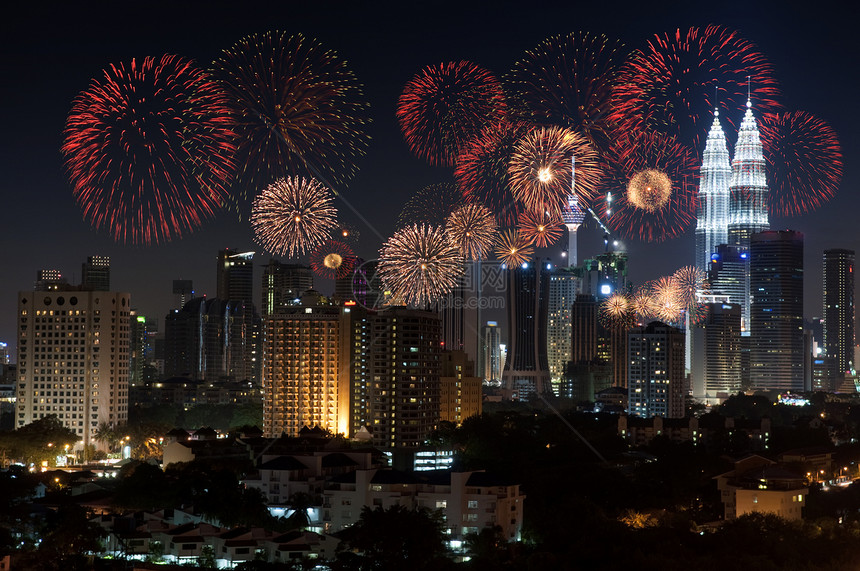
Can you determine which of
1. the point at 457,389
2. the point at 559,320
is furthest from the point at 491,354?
the point at 457,389

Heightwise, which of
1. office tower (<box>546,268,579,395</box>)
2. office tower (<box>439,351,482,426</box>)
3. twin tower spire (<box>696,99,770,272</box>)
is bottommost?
office tower (<box>439,351,482,426</box>)

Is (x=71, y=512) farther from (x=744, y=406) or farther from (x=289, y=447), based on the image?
(x=744, y=406)

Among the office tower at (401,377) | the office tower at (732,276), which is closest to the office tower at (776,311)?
the office tower at (732,276)

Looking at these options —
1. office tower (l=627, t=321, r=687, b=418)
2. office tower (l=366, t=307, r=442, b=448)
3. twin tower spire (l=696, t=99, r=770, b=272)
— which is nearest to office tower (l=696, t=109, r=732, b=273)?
twin tower spire (l=696, t=99, r=770, b=272)

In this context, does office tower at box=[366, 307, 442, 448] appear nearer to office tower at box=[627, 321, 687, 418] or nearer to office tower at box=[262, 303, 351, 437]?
office tower at box=[262, 303, 351, 437]

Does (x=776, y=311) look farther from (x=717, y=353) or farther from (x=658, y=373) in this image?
(x=658, y=373)

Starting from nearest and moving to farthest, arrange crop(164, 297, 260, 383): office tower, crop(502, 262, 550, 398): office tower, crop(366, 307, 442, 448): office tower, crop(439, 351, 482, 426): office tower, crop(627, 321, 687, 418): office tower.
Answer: crop(366, 307, 442, 448): office tower < crop(439, 351, 482, 426): office tower < crop(627, 321, 687, 418): office tower < crop(164, 297, 260, 383): office tower < crop(502, 262, 550, 398): office tower


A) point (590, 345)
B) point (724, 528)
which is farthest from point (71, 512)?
point (590, 345)
